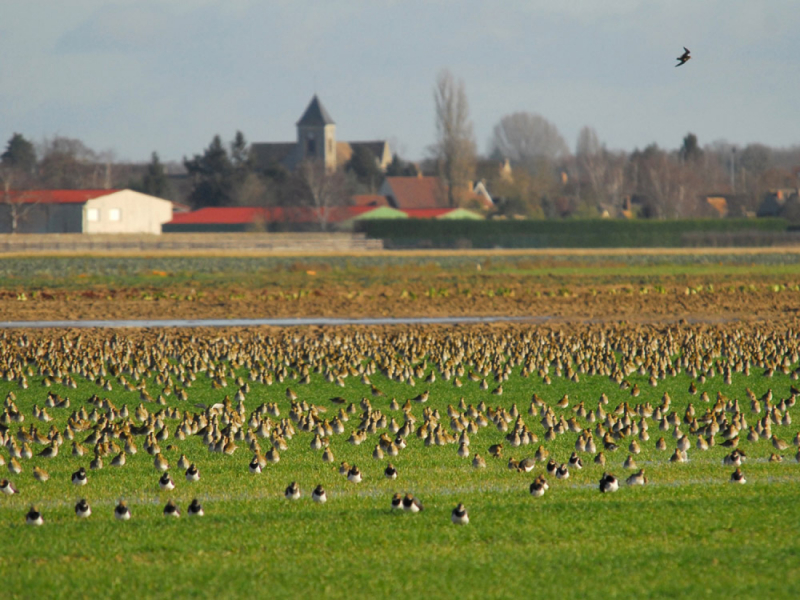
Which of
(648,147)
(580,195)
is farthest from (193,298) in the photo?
(648,147)

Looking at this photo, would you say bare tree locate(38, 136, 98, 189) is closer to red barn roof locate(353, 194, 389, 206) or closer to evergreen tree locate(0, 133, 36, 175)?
evergreen tree locate(0, 133, 36, 175)

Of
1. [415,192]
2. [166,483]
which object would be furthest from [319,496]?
[415,192]

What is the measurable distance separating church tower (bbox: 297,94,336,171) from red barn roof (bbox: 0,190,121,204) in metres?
67.7

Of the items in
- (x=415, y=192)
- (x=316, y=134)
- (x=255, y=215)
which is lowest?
(x=255, y=215)

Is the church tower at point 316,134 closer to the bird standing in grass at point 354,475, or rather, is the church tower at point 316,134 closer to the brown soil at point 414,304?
the brown soil at point 414,304

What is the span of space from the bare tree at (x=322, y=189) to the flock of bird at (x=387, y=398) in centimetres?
8543

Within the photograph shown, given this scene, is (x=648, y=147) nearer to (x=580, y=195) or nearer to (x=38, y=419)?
(x=580, y=195)

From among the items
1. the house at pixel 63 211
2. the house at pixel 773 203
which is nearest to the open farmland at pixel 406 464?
the house at pixel 63 211

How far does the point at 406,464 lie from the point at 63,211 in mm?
93304

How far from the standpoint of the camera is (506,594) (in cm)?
908

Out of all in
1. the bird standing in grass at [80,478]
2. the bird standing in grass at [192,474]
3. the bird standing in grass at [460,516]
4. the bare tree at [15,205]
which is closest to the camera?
the bird standing in grass at [460,516]

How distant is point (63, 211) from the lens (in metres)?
102

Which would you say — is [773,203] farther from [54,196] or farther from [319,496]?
[319,496]

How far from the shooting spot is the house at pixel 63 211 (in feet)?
334
